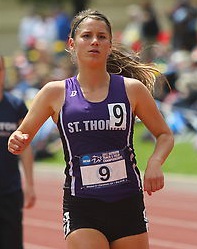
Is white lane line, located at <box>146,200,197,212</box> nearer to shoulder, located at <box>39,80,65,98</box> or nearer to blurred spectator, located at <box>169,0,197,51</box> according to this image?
shoulder, located at <box>39,80,65,98</box>

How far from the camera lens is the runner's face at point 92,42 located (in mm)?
4910

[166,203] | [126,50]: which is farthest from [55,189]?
[126,50]

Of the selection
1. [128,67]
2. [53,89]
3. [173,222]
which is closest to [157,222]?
[173,222]

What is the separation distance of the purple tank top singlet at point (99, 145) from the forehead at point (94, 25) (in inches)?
13.6

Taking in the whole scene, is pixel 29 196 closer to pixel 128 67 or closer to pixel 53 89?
pixel 128 67

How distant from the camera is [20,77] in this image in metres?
21.9

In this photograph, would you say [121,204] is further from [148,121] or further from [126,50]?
[126,50]

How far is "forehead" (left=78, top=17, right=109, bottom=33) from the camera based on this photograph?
16.3 feet

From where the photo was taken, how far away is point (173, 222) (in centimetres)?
1030

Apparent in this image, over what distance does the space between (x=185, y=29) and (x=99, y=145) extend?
51.6ft

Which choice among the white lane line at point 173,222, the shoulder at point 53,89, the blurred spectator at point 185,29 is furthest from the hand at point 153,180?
the blurred spectator at point 185,29

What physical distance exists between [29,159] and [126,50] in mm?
1626

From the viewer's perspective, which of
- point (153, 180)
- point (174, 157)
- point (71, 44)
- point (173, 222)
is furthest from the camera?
point (174, 157)

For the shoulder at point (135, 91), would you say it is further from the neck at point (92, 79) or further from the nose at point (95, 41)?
the nose at point (95, 41)
